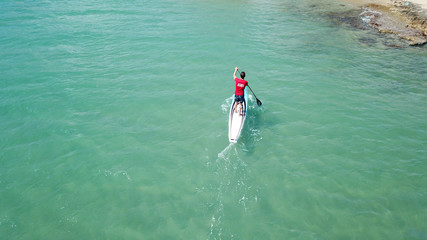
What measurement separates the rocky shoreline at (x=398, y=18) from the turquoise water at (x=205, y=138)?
11.1 feet

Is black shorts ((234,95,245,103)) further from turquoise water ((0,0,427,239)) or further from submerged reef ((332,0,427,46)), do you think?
submerged reef ((332,0,427,46))

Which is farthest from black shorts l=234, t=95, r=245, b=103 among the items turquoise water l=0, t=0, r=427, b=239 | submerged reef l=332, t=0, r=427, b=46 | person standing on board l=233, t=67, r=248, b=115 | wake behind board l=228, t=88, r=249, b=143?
submerged reef l=332, t=0, r=427, b=46

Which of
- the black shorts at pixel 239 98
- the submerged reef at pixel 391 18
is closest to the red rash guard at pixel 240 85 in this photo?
the black shorts at pixel 239 98

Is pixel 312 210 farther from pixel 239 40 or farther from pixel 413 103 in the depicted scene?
pixel 239 40

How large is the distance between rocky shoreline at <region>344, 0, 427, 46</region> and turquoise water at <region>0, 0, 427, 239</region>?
3373mm

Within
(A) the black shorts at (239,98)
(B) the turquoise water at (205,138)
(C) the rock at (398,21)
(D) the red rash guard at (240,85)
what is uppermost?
(C) the rock at (398,21)

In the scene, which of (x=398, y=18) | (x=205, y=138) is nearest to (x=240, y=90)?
(x=205, y=138)

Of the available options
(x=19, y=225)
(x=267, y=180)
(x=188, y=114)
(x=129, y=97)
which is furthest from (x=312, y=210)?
(x=129, y=97)

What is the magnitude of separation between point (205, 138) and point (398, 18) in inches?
1222

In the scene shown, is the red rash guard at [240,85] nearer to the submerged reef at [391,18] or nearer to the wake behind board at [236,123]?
the wake behind board at [236,123]

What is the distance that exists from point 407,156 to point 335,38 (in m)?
17.5

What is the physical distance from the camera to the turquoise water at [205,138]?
1011 cm

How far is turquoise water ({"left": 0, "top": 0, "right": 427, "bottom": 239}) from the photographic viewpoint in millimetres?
10109

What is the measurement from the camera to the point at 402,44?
25.1 meters
